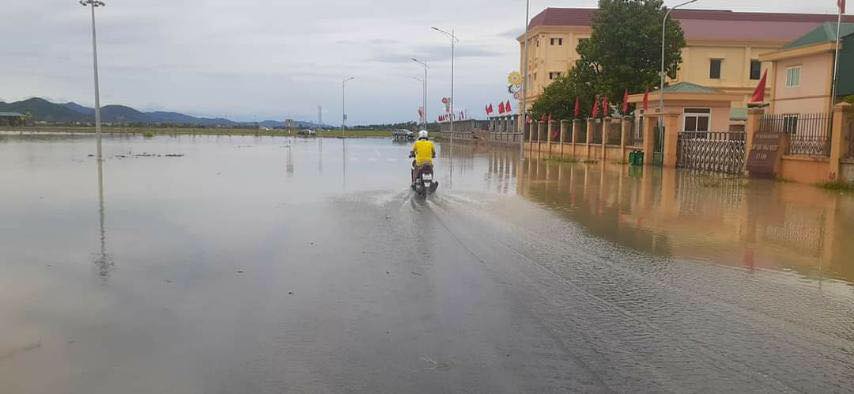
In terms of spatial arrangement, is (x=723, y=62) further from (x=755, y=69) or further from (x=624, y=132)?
(x=624, y=132)

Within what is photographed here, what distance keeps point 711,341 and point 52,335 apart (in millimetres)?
5188

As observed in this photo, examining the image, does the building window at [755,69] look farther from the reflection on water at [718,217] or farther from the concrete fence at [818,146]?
the reflection on water at [718,217]

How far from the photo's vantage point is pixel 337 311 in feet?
21.1

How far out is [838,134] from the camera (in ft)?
65.5

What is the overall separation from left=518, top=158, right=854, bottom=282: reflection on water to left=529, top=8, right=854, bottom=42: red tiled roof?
44269 millimetres

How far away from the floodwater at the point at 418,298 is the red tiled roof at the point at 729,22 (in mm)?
53970

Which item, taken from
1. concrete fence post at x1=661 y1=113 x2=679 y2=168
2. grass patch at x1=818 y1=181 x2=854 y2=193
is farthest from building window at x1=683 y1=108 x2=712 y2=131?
grass patch at x1=818 y1=181 x2=854 y2=193

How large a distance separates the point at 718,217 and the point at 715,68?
54.4 meters

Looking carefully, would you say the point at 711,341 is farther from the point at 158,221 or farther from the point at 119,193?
the point at 119,193

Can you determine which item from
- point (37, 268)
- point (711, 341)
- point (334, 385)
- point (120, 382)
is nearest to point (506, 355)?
point (334, 385)

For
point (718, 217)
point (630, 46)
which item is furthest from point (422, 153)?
point (630, 46)

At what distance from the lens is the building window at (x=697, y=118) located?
41.0m

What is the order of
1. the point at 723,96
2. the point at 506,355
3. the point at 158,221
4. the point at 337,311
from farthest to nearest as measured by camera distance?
1. the point at 723,96
2. the point at 158,221
3. the point at 337,311
4. the point at 506,355

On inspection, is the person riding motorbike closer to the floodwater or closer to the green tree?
the floodwater
